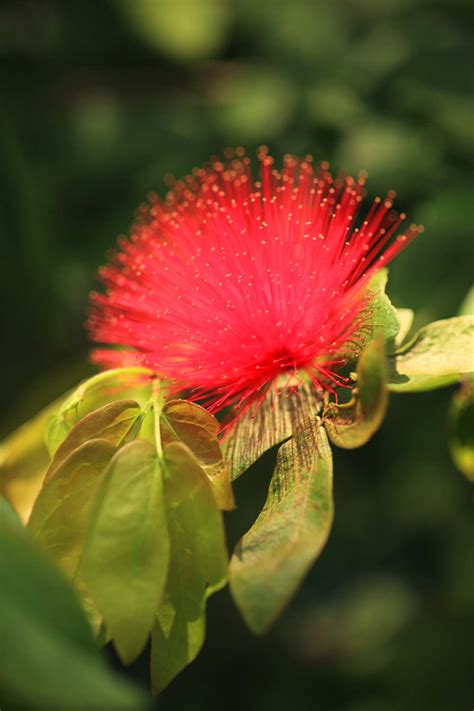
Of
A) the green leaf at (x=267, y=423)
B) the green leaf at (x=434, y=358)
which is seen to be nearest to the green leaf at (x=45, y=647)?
the green leaf at (x=267, y=423)

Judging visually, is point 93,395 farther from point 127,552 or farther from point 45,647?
point 45,647

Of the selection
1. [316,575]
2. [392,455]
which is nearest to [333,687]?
[316,575]

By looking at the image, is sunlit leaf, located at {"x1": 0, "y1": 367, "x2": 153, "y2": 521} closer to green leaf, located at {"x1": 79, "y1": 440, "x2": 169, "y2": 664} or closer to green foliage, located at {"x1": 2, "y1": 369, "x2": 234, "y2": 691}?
green foliage, located at {"x1": 2, "y1": 369, "x2": 234, "y2": 691}

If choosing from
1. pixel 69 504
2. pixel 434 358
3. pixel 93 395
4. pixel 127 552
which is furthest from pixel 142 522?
pixel 434 358

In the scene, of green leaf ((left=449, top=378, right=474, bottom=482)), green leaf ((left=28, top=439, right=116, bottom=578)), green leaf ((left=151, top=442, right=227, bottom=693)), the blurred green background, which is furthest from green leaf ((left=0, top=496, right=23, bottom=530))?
the blurred green background

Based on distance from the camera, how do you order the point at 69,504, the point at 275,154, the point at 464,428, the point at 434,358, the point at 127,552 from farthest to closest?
the point at 275,154
the point at 464,428
the point at 434,358
the point at 69,504
the point at 127,552

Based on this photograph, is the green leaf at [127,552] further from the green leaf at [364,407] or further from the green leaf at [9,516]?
the green leaf at [364,407]

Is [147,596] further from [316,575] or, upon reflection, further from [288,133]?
[316,575]
